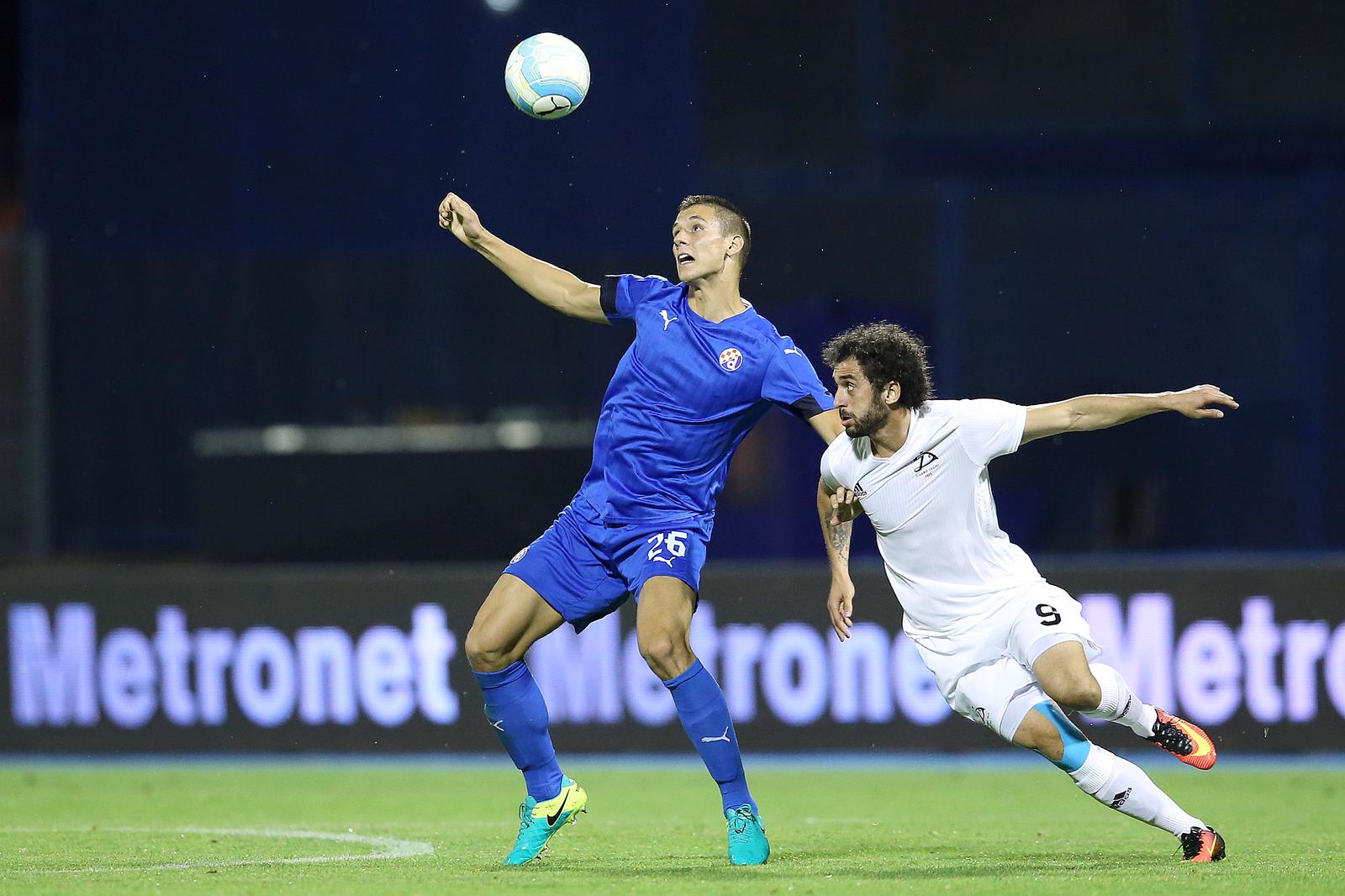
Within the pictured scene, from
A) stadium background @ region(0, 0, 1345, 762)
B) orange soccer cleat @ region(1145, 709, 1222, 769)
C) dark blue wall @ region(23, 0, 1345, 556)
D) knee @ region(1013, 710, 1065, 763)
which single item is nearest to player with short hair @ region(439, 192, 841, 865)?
knee @ region(1013, 710, 1065, 763)

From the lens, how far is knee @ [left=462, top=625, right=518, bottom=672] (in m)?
5.96

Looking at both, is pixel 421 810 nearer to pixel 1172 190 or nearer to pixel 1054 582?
pixel 1054 582

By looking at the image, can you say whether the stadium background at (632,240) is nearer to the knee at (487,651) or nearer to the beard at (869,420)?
the knee at (487,651)

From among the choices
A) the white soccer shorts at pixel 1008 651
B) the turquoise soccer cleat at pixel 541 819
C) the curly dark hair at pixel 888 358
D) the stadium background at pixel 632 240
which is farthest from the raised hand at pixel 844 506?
the stadium background at pixel 632 240

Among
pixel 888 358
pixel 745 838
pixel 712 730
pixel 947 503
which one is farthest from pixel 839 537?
pixel 745 838

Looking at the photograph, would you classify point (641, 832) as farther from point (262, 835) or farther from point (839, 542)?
point (839, 542)

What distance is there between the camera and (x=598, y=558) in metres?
6.07

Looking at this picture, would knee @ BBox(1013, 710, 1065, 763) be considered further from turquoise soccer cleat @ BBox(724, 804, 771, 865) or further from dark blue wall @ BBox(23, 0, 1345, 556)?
dark blue wall @ BBox(23, 0, 1345, 556)

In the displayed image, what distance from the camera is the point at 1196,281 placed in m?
14.7

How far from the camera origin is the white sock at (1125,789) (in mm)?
5625

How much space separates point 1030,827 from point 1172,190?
877 cm

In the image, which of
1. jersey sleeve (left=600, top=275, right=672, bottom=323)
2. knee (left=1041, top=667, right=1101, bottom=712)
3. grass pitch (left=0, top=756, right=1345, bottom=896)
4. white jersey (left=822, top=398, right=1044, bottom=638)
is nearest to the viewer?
grass pitch (left=0, top=756, right=1345, bottom=896)

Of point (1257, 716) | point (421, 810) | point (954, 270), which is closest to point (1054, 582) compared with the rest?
point (1257, 716)

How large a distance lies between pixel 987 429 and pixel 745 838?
155cm
